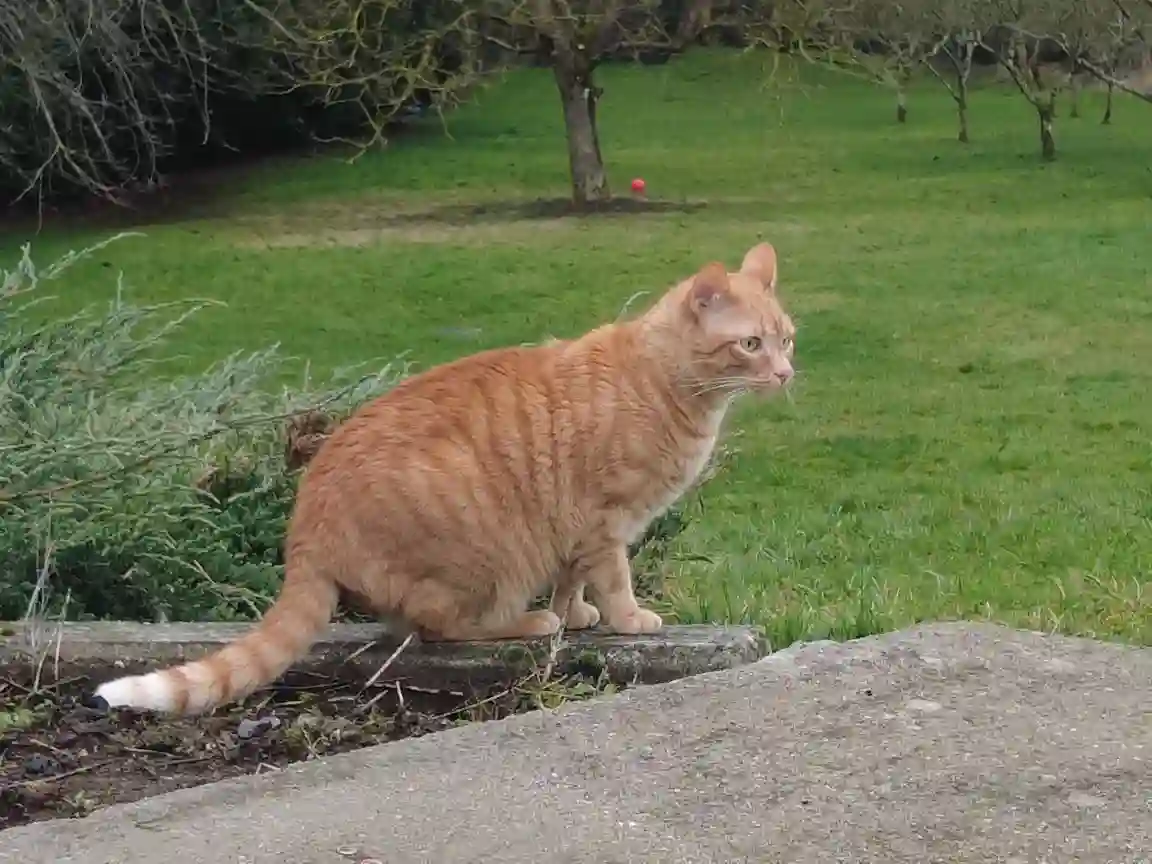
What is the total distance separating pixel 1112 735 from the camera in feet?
10.2

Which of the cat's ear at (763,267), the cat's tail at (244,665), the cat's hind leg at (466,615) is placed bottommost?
the cat's hind leg at (466,615)

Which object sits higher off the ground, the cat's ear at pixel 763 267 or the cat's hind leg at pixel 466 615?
the cat's ear at pixel 763 267

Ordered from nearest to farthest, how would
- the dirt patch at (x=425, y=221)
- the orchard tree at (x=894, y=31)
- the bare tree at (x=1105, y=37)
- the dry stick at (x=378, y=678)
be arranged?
1. the dry stick at (x=378, y=678)
2. the dirt patch at (x=425, y=221)
3. the bare tree at (x=1105, y=37)
4. the orchard tree at (x=894, y=31)

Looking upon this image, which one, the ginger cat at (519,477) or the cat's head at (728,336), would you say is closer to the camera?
the ginger cat at (519,477)

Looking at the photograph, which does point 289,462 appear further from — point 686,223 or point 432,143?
point 432,143

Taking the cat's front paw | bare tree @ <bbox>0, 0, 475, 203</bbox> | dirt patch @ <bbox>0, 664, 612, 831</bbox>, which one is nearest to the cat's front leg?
the cat's front paw

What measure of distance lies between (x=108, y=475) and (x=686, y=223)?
1774 cm

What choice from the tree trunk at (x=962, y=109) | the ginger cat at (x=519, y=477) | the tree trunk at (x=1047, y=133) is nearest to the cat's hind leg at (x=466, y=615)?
the ginger cat at (x=519, y=477)

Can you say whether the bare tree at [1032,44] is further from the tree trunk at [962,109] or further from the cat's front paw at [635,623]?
the cat's front paw at [635,623]

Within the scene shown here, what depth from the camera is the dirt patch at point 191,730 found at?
3102 mm

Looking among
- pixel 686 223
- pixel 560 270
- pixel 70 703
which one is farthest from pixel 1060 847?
pixel 686 223

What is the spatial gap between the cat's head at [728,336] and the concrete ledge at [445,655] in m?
0.72

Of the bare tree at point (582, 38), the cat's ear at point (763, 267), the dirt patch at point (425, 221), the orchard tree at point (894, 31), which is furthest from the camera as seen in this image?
the orchard tree at point (894, 31)

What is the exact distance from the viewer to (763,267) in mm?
4621
